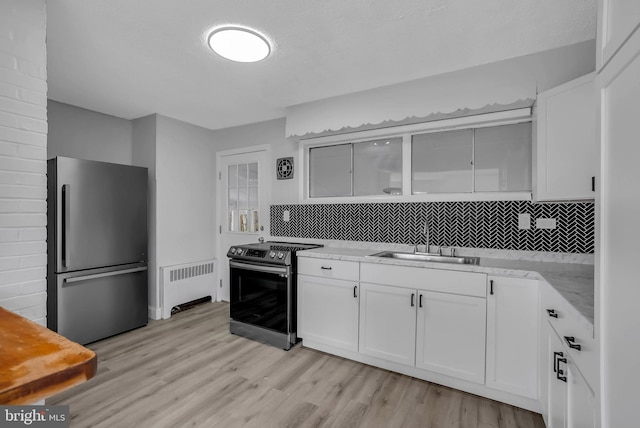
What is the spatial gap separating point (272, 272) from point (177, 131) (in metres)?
2.28

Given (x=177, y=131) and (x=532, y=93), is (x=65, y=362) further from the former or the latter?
(x=177, y=131)

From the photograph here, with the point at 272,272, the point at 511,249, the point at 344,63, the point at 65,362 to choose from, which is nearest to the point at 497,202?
the point at 511,249

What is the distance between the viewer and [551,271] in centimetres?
186

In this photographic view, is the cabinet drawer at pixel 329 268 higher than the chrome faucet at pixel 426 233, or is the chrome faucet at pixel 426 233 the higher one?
the chrome faucet at pixel 426 233

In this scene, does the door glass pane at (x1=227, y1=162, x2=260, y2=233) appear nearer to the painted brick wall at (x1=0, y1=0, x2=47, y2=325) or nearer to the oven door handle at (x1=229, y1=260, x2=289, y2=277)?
the oven door handle at (x1=229, y1=260, x2=289, y2=277)

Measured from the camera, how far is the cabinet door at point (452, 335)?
2.02 metres

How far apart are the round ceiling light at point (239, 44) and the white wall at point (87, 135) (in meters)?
2.29

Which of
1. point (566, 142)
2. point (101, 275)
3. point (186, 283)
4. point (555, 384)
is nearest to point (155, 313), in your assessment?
point (186, 283)

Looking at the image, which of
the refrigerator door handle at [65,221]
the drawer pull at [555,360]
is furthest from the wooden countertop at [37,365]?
the refrigerator door handle at [65,221]

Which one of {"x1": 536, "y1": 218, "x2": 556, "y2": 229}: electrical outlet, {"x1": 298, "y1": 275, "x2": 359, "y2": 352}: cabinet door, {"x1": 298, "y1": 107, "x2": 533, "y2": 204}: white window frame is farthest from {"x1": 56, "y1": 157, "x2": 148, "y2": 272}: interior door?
{"x1": 536, "y1": 218, "x2": 556, "y2": 229}: electrical outlet

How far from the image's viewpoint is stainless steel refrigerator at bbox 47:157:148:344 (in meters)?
2.62

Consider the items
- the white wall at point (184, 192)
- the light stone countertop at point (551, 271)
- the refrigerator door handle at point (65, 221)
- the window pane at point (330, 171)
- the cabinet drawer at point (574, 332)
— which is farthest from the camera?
the white wall at point (184, 192)

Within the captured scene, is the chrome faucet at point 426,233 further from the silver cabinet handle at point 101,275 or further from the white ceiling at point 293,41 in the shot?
the silver cabinet handle at point 101,275

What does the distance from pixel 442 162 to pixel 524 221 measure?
83cm
